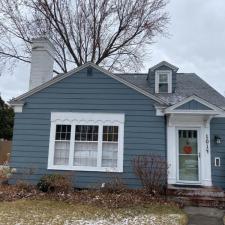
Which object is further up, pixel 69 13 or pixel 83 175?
pixel 69 13

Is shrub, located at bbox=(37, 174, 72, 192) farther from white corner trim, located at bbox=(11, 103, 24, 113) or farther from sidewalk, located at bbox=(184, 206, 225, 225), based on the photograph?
sidewalk, located at bbox=(184, 206, 225, 225)

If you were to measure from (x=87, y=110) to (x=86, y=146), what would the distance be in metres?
1.27

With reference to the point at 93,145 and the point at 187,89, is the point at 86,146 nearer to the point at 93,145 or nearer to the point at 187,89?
the point at 93,145

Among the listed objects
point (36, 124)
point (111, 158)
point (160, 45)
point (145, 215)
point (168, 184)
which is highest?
point (160, 45)

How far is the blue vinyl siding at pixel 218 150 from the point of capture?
990 cm

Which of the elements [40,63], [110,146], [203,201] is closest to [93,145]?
[110,146]

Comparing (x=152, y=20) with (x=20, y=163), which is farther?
(x=152, y=20)

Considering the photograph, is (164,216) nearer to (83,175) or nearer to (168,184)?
(168,184)

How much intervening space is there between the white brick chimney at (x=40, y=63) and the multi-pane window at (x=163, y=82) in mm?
4573

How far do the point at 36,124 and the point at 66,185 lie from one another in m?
2.63

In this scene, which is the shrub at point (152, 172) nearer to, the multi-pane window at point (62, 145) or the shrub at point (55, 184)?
the shrub at point (55, 184)

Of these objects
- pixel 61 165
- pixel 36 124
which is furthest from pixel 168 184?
pixel 36 124

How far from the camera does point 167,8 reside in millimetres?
19359

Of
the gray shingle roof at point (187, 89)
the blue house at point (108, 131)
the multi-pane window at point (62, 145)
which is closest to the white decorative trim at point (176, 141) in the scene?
the blue house at point (108, 131)
